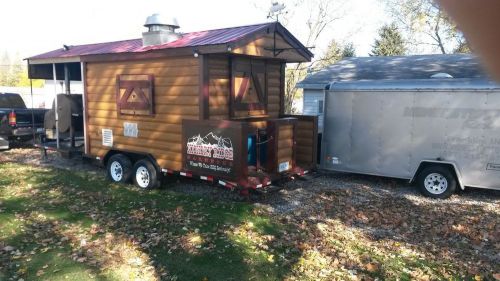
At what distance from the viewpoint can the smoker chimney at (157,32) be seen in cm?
949

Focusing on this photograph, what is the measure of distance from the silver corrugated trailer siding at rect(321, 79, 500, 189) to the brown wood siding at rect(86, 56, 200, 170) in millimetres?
4381

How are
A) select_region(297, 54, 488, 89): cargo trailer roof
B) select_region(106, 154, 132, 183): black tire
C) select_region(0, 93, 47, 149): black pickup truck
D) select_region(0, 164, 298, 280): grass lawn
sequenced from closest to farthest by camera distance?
1. select_region(0, 164, 298, 280): grass lawn
2. select_region(106, 154, 132, 183): black tire
3. select_region(0, 93, 47, 149): black pickup truck
4. select_region(297, 54, 488, 89): cargo trailer roof

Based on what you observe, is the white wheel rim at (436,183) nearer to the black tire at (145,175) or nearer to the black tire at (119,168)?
the black tire at (145,175)

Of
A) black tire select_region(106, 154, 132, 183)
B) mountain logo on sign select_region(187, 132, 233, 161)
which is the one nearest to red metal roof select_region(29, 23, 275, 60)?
mountain logo on sign select_region(187, 132, 233, 161)

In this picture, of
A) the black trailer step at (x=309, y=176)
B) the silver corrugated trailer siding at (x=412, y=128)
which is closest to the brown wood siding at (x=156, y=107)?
the black trailer step at (x=309, y=176)

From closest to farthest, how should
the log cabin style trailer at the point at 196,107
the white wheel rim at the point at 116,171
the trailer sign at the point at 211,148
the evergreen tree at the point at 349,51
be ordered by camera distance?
the trailer sign at the point at 211,148
the log cabin style trailer at the point at 196,107
the white wheel rim at the point at 116,171
the evergreen tree at the point at 349,51

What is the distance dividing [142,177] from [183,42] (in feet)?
10.9

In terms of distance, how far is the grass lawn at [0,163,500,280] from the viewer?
5512mm

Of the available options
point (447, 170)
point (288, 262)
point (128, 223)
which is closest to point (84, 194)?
point (128, 223)

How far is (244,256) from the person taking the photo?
5.96 meters

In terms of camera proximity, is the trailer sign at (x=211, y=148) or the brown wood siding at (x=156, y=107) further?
the brown wood siding at (x=156, y=107)

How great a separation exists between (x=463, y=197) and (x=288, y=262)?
599 cm

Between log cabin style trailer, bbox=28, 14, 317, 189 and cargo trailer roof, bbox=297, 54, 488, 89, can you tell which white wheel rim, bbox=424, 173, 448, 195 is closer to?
log cabin style trailer, bbox=28, 14, 317, 189

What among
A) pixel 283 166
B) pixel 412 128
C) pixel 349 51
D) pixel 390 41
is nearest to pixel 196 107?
pixel 283 166
